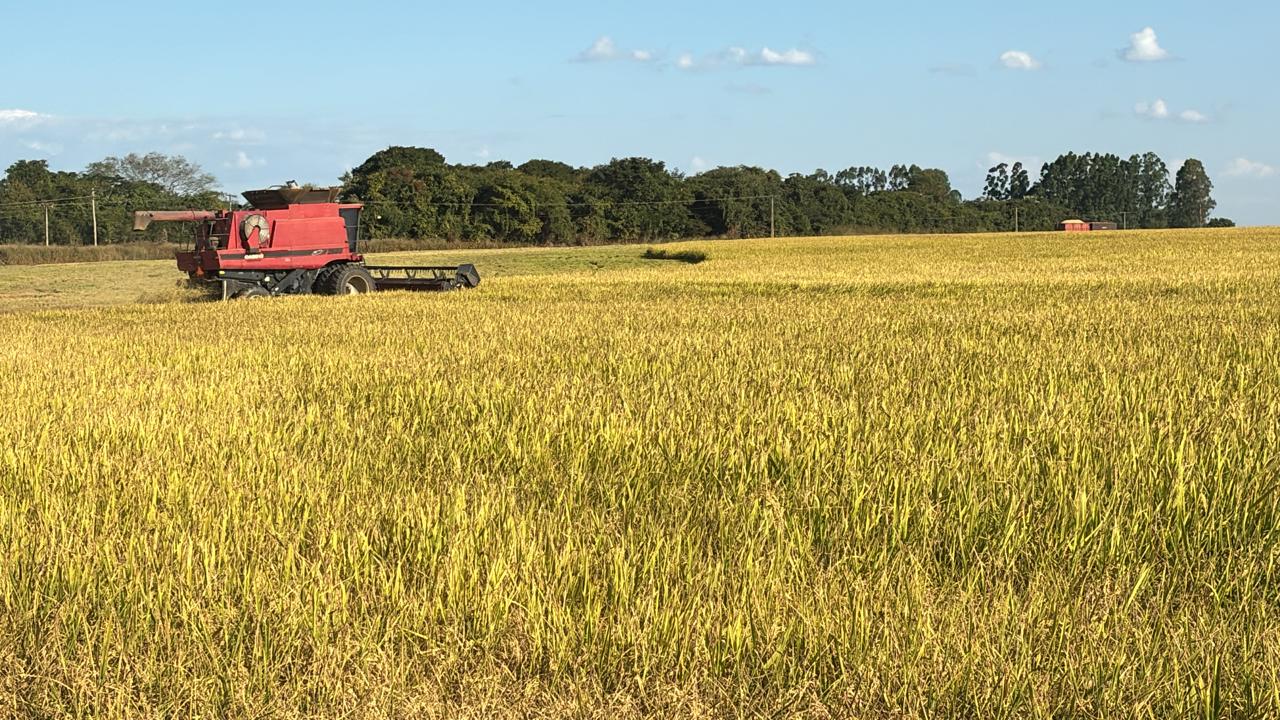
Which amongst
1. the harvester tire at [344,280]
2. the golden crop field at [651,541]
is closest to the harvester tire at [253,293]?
the harvester tire at [344,280]

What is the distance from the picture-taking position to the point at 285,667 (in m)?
2.77

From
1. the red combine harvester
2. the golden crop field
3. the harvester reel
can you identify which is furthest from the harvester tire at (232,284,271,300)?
the golden crop field

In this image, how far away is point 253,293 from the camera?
19.4 m

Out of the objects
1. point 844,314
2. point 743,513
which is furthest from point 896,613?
point 844,314

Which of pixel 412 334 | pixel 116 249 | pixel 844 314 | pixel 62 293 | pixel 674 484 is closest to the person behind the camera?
pixel 674 484

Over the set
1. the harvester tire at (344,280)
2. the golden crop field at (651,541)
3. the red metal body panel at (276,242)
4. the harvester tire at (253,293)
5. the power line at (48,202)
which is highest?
the power line at (48,202)

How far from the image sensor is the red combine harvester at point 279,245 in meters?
19.0

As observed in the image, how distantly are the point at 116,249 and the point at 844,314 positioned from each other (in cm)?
5267

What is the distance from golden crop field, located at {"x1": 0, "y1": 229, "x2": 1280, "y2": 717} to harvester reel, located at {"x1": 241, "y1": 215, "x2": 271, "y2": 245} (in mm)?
11132

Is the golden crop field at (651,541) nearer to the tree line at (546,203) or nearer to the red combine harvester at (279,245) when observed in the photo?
the red combine harvester at (279,245)

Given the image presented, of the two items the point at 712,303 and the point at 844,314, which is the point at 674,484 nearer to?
the point at 844,314

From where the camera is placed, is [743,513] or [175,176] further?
[175,176]

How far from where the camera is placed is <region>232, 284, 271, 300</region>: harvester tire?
19250 mm

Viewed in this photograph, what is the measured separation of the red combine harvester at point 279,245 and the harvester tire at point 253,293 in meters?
0.02
